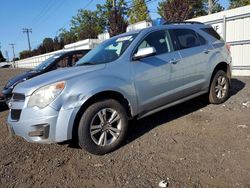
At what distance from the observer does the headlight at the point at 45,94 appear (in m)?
3.99

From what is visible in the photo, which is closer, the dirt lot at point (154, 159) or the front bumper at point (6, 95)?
the dirt lot at point (154, 159)

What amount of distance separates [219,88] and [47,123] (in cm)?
399

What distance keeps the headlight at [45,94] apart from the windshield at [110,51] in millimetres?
1062

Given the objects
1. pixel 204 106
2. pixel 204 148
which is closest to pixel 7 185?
pixel 204 148

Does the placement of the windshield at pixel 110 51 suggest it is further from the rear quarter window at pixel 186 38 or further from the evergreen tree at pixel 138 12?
the evergreen tree at pixel 138 12

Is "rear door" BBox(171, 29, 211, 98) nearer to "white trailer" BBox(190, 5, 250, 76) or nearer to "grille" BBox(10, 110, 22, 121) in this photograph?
"grille" BBox(10, 110, 22, 121)

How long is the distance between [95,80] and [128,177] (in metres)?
1.48

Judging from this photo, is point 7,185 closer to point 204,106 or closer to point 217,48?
point 204,106

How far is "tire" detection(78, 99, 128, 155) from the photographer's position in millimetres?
4129

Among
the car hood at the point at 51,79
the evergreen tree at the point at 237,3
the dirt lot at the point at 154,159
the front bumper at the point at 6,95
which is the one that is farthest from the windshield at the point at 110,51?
the evergreen tree at the point at 237,3

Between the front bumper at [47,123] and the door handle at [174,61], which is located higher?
the door handle at [174,61]

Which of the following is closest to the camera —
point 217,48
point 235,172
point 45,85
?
point 235,172

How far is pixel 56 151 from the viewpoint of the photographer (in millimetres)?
4691

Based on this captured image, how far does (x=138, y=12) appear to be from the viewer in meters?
40.3
